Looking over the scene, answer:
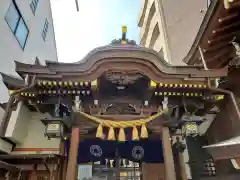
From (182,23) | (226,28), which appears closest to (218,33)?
(226,28)

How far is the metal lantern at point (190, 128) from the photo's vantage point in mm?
6832

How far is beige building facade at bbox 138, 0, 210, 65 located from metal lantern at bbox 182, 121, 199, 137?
873 cm

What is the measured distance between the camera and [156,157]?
8.34 metres

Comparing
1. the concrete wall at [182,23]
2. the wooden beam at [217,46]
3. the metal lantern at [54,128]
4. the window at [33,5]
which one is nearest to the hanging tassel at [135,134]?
the metal lantern at [54,128]

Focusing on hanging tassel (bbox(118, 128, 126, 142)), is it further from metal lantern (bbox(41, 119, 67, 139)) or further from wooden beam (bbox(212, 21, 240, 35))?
wooden beam (bbox(212, 21, 240, 35))

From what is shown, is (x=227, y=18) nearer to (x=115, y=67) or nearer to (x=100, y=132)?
(x=115, y=67)

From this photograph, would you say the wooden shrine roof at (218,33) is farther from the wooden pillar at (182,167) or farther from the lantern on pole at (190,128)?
the wooden pillar at (182,167)

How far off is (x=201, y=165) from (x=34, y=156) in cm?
658

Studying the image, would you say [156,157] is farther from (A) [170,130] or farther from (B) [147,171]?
(A) [170,130]

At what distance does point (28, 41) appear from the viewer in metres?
14.1

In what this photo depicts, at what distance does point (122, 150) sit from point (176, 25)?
12.6m

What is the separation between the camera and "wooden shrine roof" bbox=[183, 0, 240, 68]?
7.12m

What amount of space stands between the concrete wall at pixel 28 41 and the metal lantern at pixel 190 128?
355 inches

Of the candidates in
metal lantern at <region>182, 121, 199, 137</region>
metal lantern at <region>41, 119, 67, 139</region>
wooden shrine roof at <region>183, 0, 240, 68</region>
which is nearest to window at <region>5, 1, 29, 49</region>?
metal lantern at <region>41, 119, 67, 139</region>
